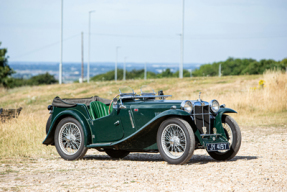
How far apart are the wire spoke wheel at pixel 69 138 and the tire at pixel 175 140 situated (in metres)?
1.99

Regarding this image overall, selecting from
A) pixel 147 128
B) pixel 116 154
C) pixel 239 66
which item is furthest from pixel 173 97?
pixel 239 66

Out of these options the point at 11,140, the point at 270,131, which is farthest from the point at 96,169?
the point at 270,131

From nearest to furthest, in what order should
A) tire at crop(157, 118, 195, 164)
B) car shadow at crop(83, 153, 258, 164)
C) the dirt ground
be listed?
the dirt ground
tire at crop(157, 118, 195, 164)
car shadow at crop(83, 153, 258, 164)

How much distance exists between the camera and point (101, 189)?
5824 millimetres

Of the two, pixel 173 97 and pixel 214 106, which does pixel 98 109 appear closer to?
pixel 214 106

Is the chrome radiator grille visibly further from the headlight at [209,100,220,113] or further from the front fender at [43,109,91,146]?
the front fender at [43,109,91,146]

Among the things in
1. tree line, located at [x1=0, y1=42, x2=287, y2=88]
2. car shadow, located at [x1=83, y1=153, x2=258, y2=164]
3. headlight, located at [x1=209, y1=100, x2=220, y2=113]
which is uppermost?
tree line, located at [x1=0, y1=42, x2=287, y2=88]

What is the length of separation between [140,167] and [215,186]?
2.10 m

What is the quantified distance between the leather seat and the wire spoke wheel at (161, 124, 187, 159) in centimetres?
193

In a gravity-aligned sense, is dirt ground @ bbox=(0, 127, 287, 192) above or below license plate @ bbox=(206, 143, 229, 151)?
below

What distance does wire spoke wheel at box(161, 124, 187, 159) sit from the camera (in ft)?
25.0

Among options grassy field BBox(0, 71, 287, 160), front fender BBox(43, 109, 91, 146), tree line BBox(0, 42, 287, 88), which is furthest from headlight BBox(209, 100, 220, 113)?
tree line BBox(0, 42, 287, 88)

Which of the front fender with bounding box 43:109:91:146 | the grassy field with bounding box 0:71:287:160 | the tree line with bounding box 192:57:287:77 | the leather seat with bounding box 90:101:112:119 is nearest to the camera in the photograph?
the front fender with bounding box 43:109:91:146

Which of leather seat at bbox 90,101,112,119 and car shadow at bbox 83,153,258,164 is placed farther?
leather seat at bbox 90,101,112,119
